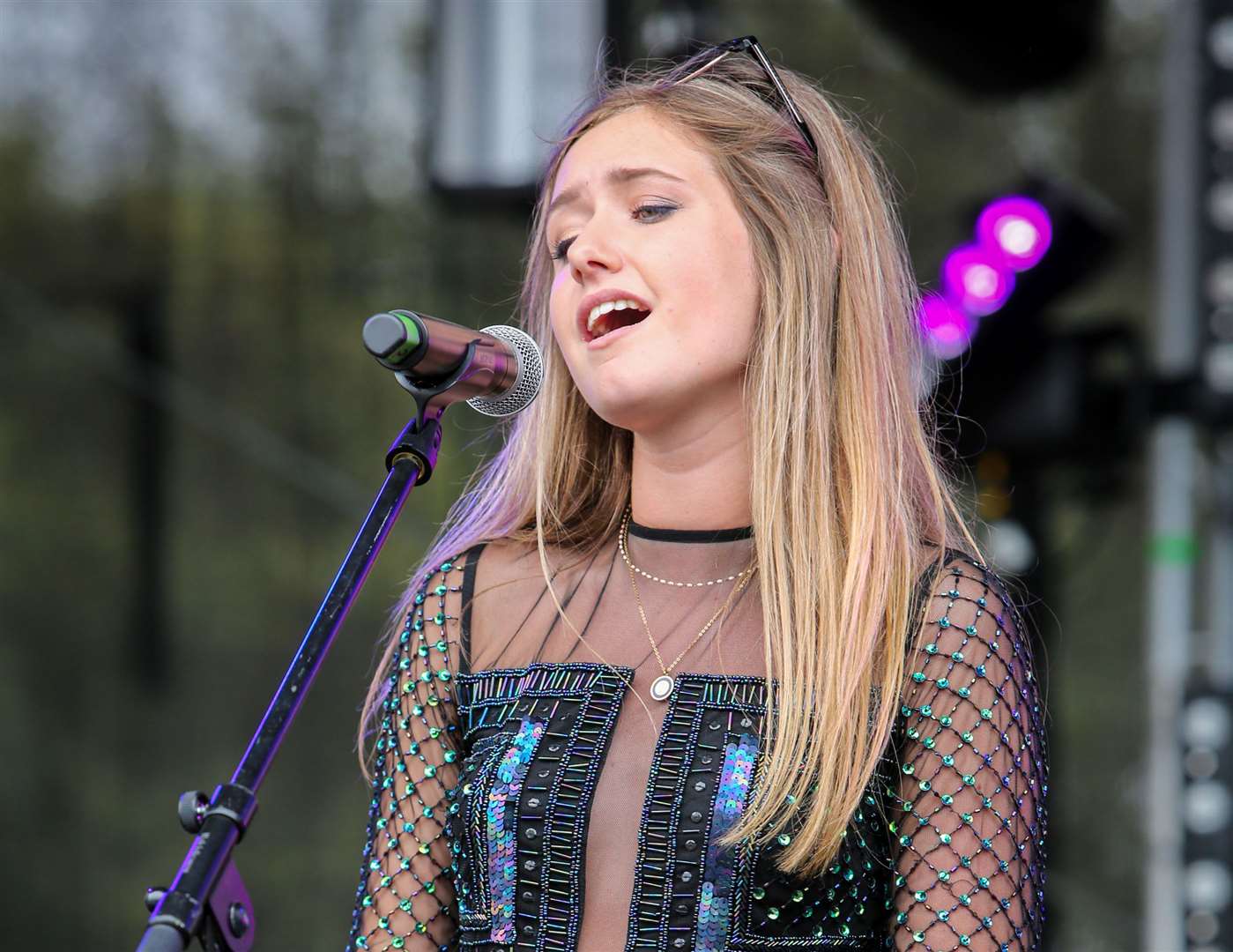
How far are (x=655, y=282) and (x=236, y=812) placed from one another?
0.72 meters

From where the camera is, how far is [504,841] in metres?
1.58

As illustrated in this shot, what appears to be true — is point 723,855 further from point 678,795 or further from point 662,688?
point 662,688

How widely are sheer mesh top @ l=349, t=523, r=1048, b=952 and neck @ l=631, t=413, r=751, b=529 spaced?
2 centimetres

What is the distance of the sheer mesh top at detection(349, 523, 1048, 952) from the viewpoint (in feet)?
5.05

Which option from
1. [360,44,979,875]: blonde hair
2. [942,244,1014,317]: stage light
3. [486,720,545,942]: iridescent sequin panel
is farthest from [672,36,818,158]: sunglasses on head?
[942,244,1014,317]: stage light

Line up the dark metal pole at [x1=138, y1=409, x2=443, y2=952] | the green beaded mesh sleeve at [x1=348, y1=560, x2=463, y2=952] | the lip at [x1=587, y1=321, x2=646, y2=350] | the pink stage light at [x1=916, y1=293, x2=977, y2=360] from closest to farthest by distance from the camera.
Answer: the dark metal pole at [x1=138, y1=409, x2=443, y2=952]
the lip at [x1=587, y1=321, x2=646, y2=350]
the green beaded mesh sleeve at [x1=348, y1=560, x2=463, y2=952]
the pink stage light at [x1=916, y1=293, x2=977, y2=360]

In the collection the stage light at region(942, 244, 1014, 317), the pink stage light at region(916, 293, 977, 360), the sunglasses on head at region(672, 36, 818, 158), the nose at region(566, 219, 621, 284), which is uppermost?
the stage light at region(942, 244, 1014, 317)

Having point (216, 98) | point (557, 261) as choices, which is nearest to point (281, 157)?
point (216, 98)

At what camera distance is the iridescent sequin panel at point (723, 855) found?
59.5 inches

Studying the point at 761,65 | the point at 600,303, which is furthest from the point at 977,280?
the point at 600,303

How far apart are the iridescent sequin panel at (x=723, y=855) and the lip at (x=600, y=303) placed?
0.45 meters

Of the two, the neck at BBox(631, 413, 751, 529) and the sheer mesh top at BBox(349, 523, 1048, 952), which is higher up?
the neck at BBox(631, 413, 751, 529)

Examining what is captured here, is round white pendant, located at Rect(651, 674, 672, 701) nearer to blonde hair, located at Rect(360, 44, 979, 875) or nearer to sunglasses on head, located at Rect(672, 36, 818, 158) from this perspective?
blonde hair, located at Rect(360, 44, 979, 875)

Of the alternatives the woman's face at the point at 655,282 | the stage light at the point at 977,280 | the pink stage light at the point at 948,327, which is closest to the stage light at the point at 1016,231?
the stage light at the point at 977,280
